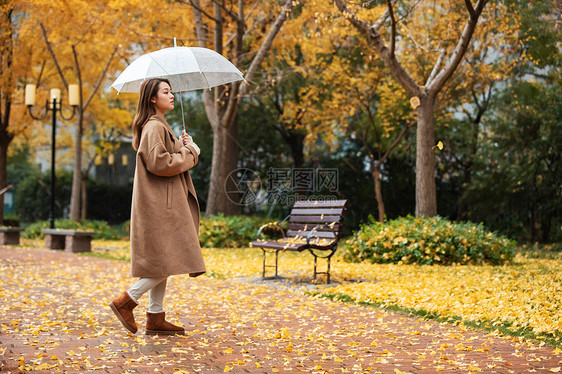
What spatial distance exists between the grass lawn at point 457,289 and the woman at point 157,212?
251 centimetres

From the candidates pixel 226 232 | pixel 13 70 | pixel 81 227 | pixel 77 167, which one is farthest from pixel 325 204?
pixel 13 70

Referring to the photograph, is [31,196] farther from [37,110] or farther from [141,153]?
[141,153]

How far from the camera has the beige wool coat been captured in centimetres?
475

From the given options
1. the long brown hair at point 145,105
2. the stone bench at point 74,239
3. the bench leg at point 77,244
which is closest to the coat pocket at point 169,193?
the long brown hair at point 145,105

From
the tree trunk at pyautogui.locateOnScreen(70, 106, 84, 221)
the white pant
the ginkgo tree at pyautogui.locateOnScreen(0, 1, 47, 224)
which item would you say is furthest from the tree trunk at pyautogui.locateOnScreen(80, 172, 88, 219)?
the white pant

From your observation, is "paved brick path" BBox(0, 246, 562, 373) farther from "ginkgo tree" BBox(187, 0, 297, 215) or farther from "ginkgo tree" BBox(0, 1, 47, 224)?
"ginkgo tree" BBox(0, 1, 47, 224)

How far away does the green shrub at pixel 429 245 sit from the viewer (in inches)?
408

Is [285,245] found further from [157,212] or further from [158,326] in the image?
[157,212]

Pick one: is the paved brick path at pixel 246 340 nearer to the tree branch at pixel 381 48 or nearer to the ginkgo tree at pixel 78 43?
the tree branch at pixel 381 48

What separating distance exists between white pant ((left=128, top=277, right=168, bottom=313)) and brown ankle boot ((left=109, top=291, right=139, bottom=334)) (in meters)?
0.05

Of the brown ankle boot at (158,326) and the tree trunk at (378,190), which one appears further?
the tree trunk at (378,190)

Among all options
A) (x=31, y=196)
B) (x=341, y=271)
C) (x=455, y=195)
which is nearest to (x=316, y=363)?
(x=341, y=271)

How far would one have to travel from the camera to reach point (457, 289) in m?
7.26

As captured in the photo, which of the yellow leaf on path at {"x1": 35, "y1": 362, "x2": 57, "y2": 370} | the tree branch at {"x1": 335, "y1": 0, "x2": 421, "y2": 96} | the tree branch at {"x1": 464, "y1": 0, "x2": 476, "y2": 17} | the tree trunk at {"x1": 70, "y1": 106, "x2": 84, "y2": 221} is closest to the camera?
the yellow leaf on path at {"x1": 35, "y1": 362, "x2": 57, "y2": 370}
